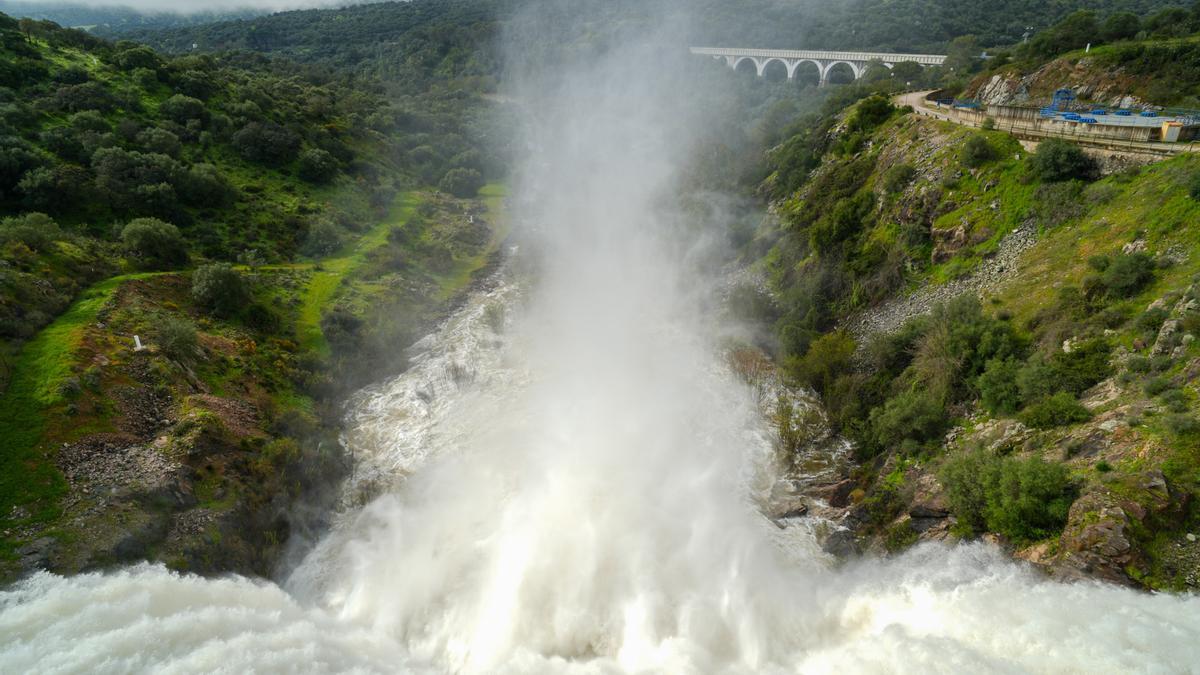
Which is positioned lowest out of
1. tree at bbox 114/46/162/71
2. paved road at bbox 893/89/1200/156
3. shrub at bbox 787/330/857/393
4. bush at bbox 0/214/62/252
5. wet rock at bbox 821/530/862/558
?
wet rock at bbox 821/530/862/558

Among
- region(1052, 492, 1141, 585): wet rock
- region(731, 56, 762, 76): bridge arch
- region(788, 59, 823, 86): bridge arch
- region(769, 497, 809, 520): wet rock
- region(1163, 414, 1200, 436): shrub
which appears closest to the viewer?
region(1052, 492, 1141, 585): wet rock

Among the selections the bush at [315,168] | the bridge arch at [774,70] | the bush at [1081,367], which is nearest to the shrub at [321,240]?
the bush at [315,168]

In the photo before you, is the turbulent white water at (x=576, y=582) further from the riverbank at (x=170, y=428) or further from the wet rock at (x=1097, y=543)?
the riverbank at (x=170, y=428)

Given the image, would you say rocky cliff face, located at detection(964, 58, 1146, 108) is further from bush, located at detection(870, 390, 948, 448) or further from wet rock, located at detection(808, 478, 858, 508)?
wet rock, located at detection(808, 478, 858, 508)

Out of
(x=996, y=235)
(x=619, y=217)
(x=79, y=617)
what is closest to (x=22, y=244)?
(x=79, y=617)

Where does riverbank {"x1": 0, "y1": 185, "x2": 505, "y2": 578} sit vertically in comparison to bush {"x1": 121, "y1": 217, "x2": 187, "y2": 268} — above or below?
below

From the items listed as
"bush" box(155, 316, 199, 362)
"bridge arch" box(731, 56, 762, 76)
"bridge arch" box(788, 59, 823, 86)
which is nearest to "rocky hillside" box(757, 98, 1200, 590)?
"bush" box(155, 316, 199, 362)
